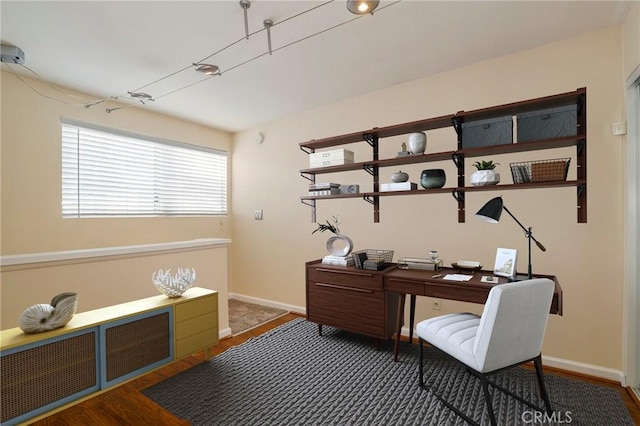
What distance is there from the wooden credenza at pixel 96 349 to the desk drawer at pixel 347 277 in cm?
99

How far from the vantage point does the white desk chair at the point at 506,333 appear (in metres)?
1.60

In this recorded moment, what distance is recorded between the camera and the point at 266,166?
427 cm

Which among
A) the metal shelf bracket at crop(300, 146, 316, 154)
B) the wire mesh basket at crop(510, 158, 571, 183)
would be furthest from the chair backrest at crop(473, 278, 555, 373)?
the metal shelf bracket at crop(300, 146, 316, 154)

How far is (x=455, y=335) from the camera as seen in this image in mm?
1864

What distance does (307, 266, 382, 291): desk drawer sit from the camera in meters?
2.66

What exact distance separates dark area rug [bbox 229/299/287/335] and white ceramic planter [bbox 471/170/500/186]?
2.71 m

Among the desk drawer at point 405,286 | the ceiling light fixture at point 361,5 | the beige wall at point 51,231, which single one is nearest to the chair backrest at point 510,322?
the desk drawer at point 405,286

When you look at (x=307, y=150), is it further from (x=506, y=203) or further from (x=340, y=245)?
(x=506, y=203)

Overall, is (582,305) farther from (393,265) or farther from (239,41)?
(239,41)

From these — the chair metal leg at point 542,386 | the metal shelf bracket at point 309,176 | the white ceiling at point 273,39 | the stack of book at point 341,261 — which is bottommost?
the chair metal leg at point 542,386

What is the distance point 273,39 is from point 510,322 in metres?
2.38

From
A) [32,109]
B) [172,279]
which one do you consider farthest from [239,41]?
[32,109]

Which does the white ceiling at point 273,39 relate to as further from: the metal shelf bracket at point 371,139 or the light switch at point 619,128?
the light switch at point 619,128

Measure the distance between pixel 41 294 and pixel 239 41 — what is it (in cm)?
224
